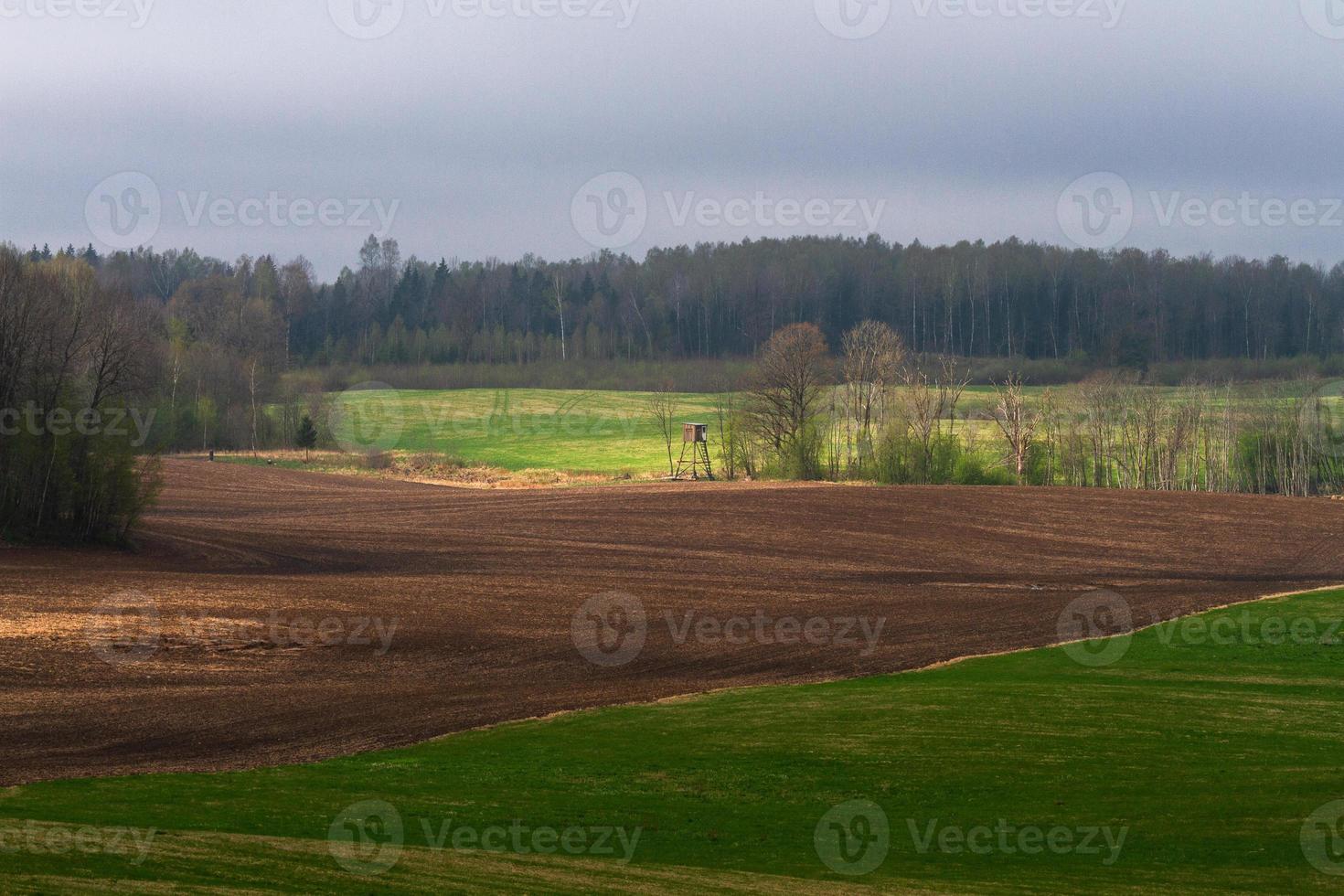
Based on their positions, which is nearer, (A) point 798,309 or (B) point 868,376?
(B) point 868,376

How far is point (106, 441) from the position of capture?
132 feet

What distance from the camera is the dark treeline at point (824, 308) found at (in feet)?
470

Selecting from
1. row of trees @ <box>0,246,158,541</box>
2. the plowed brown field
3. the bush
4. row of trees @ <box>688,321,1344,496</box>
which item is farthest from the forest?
row of trees @ <box>0,246,158,541</box>

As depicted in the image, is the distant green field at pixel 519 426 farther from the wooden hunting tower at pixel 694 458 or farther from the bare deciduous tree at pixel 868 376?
the bare deciduous tree at pixel 868 376

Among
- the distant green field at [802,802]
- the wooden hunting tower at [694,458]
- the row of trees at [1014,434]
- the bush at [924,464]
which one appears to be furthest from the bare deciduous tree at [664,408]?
the distant green field at [802,802]

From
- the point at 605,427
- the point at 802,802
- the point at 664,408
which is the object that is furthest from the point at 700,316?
the point at 802,802

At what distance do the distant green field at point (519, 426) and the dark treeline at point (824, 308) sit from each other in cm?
2238

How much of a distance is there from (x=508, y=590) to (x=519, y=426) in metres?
68.8

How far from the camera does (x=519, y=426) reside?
105 metres

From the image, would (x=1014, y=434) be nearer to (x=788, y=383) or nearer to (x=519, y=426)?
(x=788, y=383)

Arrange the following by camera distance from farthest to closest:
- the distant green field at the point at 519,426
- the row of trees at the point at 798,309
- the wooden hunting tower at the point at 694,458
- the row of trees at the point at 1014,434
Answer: the row of trees at the point at 798,309 → the distant green field at the point at 519,426 → the wooden hunting tower at the point at 694,458 → the row of trees at the point at 1014,434

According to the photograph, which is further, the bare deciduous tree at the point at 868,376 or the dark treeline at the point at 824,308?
the dark treeline at the point at 824,308

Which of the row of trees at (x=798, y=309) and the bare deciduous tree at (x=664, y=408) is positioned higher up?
the row of trees at (x=798, y=309)

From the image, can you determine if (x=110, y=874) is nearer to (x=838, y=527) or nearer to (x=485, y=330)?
(x=838, y=527)
